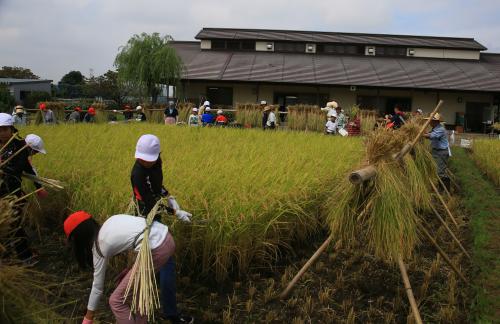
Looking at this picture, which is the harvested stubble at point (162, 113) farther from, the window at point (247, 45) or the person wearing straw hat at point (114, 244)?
the window at point (247, 45)

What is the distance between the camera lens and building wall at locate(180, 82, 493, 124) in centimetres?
2320

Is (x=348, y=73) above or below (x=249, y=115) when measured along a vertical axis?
above

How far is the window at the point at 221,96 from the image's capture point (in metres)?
23.8

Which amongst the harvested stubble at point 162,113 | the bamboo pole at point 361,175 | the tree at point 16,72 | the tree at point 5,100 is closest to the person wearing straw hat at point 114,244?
the bamboo pole at point 361,175

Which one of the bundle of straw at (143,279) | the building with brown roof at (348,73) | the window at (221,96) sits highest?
the building with brown roof at (348,73)

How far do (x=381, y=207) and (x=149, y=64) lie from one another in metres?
20.6

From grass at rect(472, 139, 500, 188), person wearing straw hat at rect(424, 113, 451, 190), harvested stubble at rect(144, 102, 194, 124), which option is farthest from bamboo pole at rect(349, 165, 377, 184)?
harvested stubble at rect(144, 102, 194, 124)

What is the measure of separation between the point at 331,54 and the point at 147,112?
1565cm

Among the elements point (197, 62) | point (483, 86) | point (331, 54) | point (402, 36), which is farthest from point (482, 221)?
point (402, 36)

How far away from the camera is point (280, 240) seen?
4.25 m

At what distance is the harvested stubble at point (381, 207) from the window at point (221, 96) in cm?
2040

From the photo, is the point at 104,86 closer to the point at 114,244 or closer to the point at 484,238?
the point at 484,238

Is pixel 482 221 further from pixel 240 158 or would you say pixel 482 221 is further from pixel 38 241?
pixel 38 241

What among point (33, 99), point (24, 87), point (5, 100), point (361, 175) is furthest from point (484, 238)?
point (24, 87)
